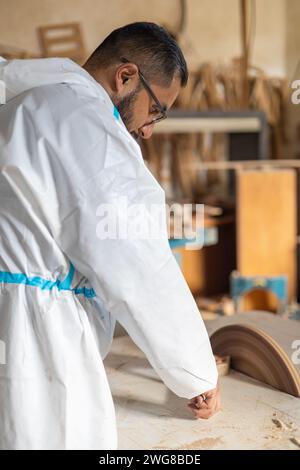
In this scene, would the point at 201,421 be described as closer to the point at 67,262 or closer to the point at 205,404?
the point at 205,404

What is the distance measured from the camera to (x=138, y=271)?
1101 millimetres

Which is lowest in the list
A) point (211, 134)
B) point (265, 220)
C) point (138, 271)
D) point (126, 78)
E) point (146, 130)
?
point (265, 220)

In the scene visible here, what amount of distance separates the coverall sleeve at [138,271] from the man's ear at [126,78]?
228 mm

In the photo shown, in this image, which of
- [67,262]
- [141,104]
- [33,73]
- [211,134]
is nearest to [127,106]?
[141,104]

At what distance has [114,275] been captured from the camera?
108 centimetres

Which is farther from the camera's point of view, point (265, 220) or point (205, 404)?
point (265, 220)

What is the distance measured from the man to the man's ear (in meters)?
0.11

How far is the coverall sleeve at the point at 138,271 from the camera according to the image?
107 centimetres

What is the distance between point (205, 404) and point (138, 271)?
0.40 m

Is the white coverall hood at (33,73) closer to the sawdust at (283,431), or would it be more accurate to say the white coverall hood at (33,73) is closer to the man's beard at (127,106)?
the man's beard at (127,106)

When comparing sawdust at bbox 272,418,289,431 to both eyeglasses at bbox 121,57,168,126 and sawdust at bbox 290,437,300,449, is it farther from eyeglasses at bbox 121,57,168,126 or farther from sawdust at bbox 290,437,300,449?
eyeglasses at bbox 121,57,168,126

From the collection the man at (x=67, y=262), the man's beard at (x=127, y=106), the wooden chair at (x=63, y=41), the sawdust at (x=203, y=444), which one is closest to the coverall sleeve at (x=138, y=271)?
the man at (x=67, y=262)

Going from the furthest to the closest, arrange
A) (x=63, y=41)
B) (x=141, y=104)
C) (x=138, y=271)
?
(x=63, y=41), (x=141, y=104), (x=138, y=271)
